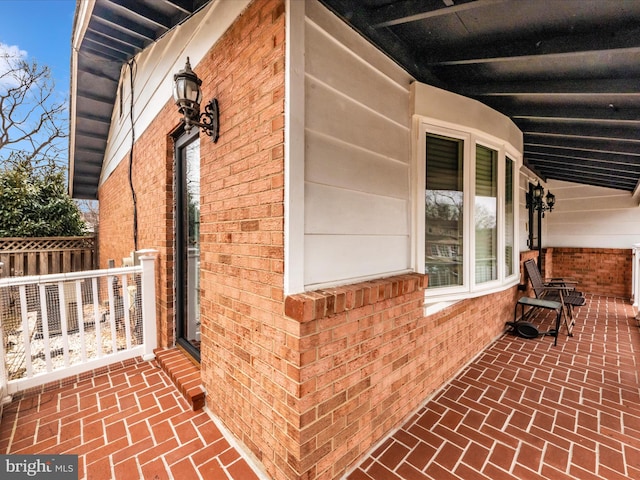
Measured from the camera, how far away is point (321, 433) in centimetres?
169

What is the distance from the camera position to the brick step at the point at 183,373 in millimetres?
2451

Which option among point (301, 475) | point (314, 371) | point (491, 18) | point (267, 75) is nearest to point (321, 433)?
point (301, 475)

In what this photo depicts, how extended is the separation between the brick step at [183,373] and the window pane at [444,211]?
2.28m

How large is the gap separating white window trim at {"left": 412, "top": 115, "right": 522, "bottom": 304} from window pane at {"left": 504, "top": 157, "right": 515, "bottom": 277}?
0.09m

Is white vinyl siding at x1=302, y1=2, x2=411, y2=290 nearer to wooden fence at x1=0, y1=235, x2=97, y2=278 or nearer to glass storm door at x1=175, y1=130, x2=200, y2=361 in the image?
glass storm door at x1=175, y1=130, x2=200, y2=361


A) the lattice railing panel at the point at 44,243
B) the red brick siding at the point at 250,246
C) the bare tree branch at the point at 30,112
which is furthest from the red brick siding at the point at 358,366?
the bare tree branch at the point at 30,112

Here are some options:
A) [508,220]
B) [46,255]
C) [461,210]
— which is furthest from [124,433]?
[46,255]

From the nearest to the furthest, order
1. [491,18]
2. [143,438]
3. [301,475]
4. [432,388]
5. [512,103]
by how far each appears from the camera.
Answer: [301,475], [491,18], [143,438], [432,388], [512,103]

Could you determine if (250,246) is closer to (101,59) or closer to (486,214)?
(486,214)

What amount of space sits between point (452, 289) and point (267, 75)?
8.03ft

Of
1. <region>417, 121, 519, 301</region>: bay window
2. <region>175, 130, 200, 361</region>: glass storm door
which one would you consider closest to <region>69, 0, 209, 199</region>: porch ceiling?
<region>175, 130, 200, 361</region>: glass storm door

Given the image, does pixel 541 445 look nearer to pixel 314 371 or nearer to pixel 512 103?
pixel 314 371

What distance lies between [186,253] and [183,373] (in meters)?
1.27

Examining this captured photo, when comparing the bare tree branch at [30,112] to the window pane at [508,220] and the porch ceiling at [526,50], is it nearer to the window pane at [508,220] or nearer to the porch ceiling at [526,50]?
the porch ceiling at [526,50]
